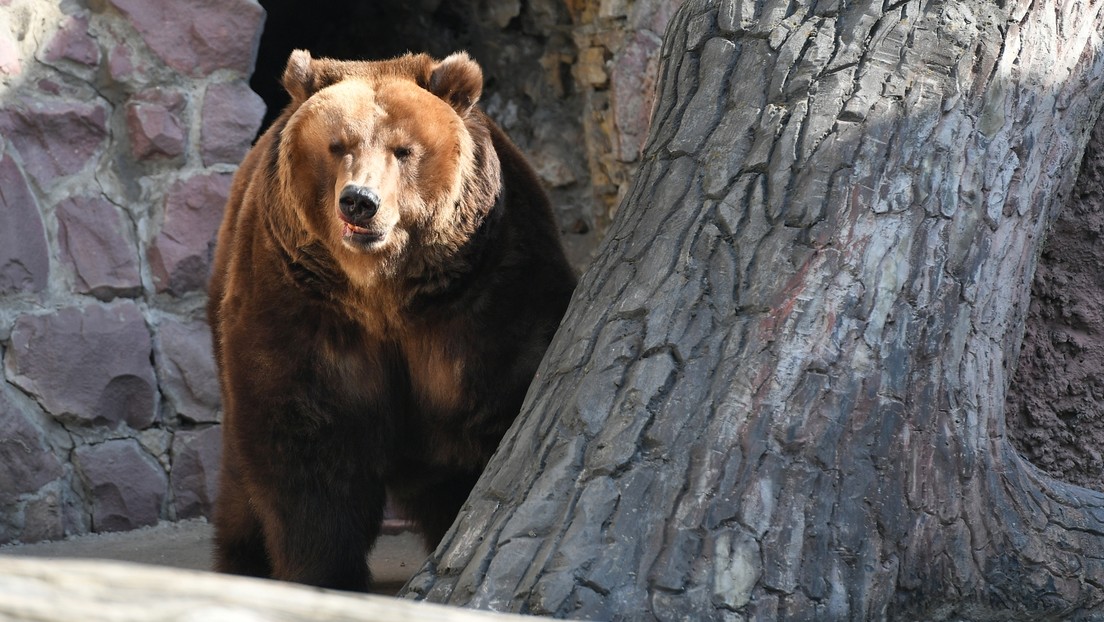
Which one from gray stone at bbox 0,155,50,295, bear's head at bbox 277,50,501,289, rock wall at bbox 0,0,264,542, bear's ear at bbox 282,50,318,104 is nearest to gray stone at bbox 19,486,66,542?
rock wall at bbox 0,0,264,542

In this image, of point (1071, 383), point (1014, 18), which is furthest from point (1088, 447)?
point (1014, 18)

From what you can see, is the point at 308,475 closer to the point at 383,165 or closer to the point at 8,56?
the point at 383,165

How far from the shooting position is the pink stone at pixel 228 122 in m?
4.99

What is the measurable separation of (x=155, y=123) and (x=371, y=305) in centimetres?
205

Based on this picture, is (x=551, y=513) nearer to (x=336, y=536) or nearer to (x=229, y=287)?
(x=336, y=536)

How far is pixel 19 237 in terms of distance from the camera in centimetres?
460

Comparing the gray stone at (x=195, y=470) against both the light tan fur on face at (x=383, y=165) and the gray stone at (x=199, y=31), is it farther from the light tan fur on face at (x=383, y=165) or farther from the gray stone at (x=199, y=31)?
the light tan fur on face at (x=383, y=165)

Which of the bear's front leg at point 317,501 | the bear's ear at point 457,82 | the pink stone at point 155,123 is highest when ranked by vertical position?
the bear's ear at point 457,82

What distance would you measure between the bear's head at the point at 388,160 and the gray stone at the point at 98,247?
1.70 meters

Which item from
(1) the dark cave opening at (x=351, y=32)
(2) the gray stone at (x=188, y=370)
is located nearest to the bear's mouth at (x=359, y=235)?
(2) the gray stone at (x=188, y=370)

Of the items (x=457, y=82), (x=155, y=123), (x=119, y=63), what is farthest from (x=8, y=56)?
(x=457, y=82)

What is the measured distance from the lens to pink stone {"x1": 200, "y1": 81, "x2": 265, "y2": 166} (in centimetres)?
499

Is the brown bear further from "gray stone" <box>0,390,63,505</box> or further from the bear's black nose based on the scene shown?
"gray stone" <box>0,390,63,505</box>

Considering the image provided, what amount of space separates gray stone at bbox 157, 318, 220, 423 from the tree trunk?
2640mm
